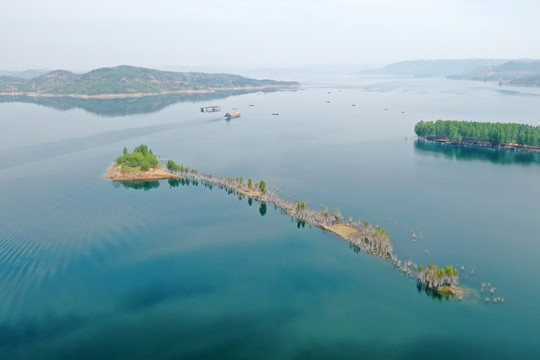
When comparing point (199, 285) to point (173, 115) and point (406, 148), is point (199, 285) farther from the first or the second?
point (173, 115)

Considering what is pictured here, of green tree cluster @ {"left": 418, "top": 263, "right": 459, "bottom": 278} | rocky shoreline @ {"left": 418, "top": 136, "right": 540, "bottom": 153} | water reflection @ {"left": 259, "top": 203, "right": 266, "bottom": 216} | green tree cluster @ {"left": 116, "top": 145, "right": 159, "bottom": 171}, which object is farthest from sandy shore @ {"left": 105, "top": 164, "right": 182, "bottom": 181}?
rocky shoreline @ {"left": 418, "top": 136, "right": 540, "bottom": 153}

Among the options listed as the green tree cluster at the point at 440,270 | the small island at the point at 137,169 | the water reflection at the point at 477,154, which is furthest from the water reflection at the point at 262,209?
the water reflection at the point at 477,154

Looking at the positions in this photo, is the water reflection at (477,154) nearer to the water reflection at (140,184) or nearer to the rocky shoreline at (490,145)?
the rocky shoreline at (490,145)

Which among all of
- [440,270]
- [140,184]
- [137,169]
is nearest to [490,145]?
[440,270]

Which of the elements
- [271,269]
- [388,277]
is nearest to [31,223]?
[271,269]

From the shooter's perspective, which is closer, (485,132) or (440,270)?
(440,270)

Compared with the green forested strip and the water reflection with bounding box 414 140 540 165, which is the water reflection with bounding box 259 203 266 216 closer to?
the water reflection with bounding box 414 140 540 165

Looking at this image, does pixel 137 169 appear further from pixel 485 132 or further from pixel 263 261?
pixel 485 132
